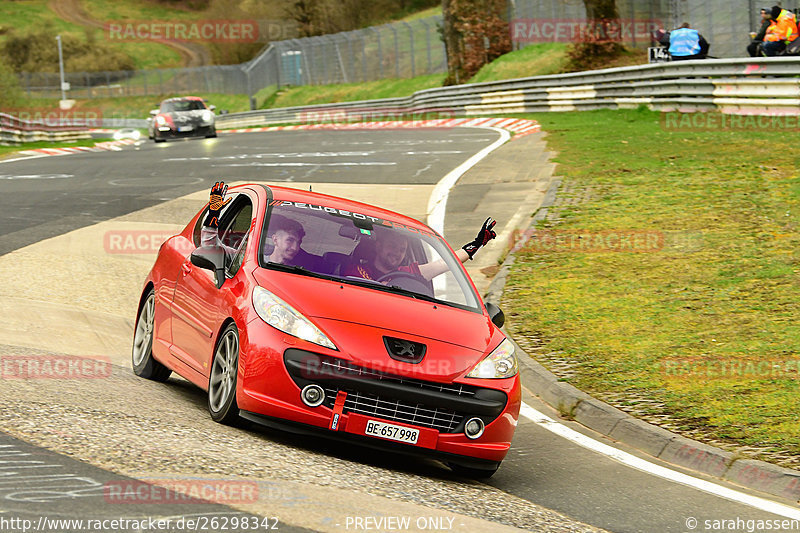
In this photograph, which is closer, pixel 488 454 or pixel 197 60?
pixel 488 454

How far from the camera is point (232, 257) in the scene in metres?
7.60

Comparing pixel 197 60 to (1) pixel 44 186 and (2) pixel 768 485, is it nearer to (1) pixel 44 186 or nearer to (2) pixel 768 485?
(1) pixel 44 186

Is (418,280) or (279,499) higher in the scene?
(418,280)

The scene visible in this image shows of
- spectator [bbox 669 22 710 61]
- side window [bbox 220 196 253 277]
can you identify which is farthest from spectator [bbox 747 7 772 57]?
side window [bbox 220 196 253 277]

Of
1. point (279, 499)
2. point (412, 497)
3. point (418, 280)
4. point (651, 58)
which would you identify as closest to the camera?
Result: point (279, 499)

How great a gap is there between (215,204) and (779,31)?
21094mm

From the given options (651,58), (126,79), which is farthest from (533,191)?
(126,79)

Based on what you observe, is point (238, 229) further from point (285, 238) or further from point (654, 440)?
point (654, 440)

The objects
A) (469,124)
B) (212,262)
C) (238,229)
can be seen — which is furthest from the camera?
(469,124)

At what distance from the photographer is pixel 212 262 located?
7402 mm

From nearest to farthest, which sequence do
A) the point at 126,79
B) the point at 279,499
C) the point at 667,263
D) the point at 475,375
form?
the point at 279,499
the point at 475,375
the point at 667,263
the point at 126,79

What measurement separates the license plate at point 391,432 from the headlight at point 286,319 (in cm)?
50

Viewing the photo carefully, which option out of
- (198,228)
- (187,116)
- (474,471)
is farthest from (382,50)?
(474,471)

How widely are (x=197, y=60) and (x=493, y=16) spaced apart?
74.2 metres
